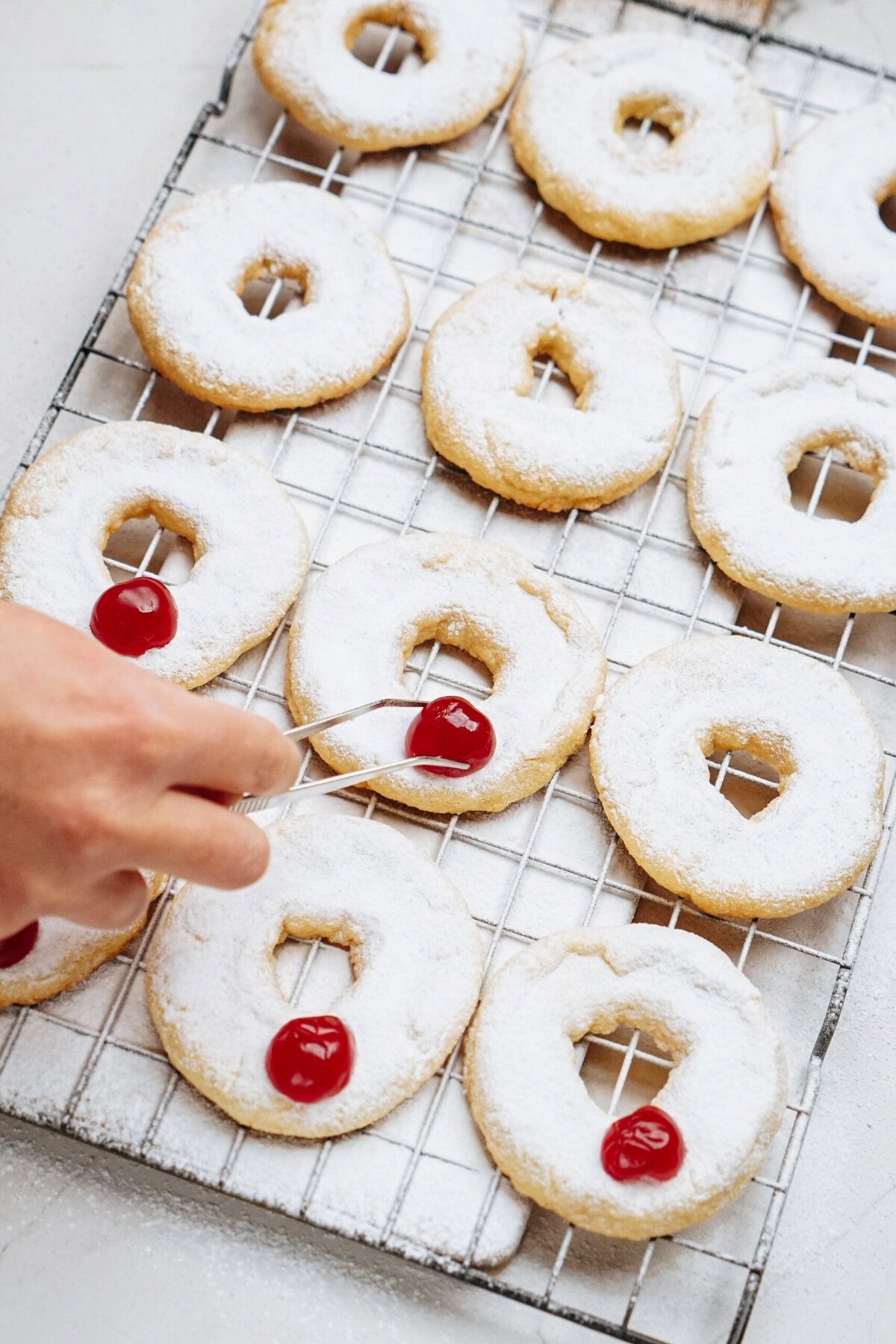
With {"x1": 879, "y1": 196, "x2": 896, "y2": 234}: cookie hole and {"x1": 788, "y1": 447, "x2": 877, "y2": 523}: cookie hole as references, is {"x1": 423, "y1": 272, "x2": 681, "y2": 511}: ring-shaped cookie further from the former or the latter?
{"x1": 879, "y1": 196, "x2": 896, "y2": 234}: cookie hole

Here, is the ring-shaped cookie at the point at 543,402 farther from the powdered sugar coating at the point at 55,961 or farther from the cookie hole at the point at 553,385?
the powdered sugar coating at the point at 55,961

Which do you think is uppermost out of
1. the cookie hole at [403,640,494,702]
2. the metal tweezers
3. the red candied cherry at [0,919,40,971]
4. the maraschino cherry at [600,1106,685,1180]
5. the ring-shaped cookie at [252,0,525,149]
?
the ring-shaped cookie at [252,0,525,149]

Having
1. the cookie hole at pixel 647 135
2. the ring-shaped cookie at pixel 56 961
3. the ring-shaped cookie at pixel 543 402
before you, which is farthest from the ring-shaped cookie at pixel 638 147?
the ring-shaped cookie at pixel 56 961

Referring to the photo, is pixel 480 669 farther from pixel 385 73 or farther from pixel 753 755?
pixel 385 73

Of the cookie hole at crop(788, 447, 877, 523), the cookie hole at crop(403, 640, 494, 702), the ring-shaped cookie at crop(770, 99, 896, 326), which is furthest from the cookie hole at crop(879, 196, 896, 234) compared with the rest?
the cookie hole at crop(403, 640, 494, 702)

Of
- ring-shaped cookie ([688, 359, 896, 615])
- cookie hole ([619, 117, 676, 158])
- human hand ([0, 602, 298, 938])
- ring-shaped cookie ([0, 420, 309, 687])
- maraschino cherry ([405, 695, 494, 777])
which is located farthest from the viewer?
cookie hole ([619, 117, 676, 158])

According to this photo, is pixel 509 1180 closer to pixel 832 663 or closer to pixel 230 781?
pixel 230 781
